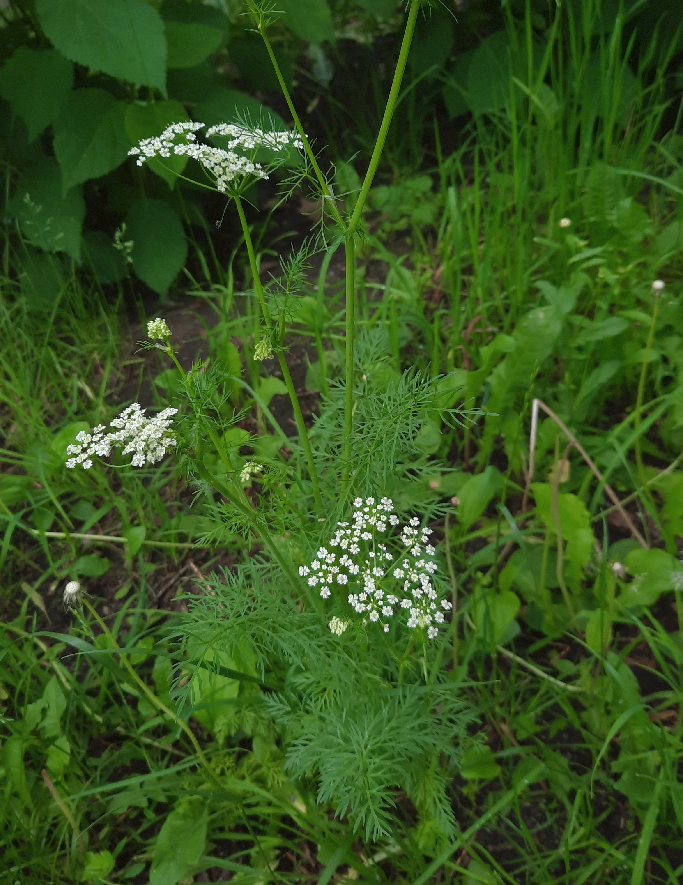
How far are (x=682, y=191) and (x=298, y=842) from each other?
1.86 meters

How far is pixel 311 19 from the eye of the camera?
2180 millimetres

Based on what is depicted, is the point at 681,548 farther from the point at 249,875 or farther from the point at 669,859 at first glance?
the point at 249,875

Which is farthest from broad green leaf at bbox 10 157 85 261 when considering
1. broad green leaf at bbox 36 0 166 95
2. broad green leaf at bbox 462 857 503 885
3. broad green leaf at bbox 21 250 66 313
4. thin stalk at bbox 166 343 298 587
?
broad green leaf at bbox 462 857 503 885

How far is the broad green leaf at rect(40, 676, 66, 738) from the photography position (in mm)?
1362

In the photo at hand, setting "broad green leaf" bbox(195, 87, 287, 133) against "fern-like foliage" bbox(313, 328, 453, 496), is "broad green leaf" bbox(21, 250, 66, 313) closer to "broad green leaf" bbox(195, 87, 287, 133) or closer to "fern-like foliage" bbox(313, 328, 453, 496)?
"broad green leaf" bbox(195, 87, 287, 133)

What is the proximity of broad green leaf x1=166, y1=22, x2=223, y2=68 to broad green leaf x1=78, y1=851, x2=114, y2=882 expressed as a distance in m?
2.16

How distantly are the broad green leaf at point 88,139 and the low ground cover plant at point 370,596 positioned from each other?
334mm

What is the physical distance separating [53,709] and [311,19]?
A: 2.28 meters

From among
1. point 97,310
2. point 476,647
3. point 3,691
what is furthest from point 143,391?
point 476,647

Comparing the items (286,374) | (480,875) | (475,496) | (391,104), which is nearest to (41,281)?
(286,374)

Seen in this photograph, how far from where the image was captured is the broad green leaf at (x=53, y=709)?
4.47ft

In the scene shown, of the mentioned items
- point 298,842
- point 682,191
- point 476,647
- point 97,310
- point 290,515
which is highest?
point 682,191

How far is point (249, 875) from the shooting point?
1210 millimetres

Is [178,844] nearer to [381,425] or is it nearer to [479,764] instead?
[479,764]
